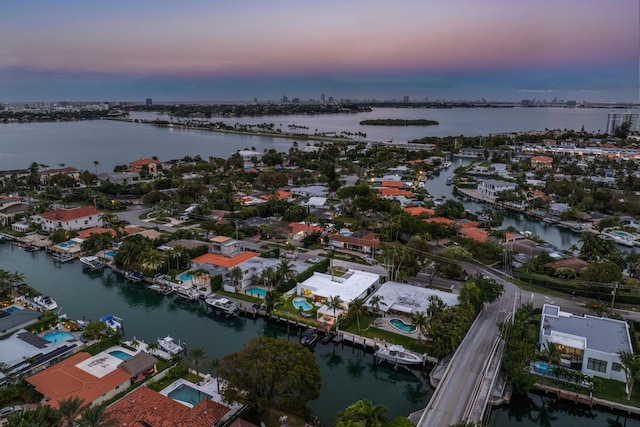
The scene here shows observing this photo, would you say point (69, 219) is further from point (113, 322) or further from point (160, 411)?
point (160, 411)

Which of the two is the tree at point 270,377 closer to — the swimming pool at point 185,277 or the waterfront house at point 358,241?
the swimming pool at point 185,277

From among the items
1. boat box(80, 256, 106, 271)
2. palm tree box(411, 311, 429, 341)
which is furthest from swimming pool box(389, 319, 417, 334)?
boat box(80, 256, 106, 271)

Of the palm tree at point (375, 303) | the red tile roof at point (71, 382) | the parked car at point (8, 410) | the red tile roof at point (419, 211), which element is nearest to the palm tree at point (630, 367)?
the palm tree at point (375, 303)

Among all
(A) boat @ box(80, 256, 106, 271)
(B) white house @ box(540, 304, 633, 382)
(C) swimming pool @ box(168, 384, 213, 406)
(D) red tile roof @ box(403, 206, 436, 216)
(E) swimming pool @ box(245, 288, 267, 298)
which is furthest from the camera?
(D) red tile roof @ box(403, 206, 436, 216)

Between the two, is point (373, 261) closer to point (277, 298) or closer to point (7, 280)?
point (277, 298)

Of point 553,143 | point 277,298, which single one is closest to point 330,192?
point 277,298

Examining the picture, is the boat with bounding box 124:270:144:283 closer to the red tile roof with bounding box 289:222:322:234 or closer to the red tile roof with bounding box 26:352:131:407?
the red tile roof with bounding box 26:352:131:407

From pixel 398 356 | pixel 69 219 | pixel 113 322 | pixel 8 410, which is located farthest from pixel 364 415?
pixel 69 219

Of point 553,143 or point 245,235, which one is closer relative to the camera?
point 245,235
